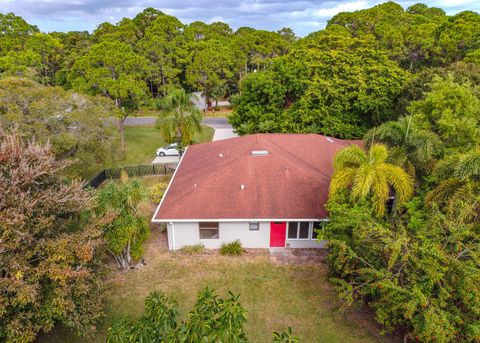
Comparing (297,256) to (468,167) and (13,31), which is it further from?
(13,31)

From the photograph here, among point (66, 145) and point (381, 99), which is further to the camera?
point (381, 99)

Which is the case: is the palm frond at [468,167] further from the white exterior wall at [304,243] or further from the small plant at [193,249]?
the small plant at [193,249]

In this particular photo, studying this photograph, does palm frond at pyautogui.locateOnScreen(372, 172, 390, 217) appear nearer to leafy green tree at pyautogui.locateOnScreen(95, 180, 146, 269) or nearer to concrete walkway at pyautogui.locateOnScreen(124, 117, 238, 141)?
leafy green tree at pyautogui.locateOnScreen(95, 180, 146, 269)

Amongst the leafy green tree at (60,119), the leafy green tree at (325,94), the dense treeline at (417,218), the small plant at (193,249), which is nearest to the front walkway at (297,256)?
the dense treeline at (417,218)

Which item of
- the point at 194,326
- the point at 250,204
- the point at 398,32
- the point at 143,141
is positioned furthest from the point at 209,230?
the point at 398,32

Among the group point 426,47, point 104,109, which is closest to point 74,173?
point 104,109

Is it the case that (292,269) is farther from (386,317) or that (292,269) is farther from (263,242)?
(386,317)
